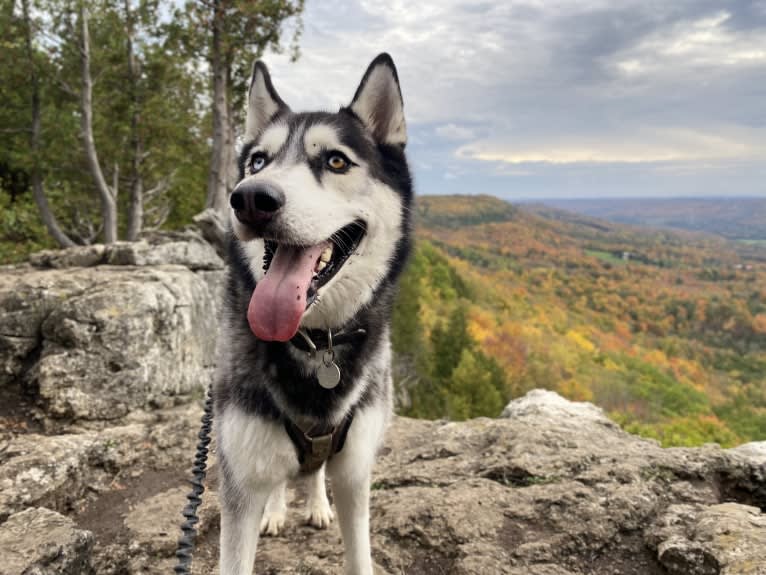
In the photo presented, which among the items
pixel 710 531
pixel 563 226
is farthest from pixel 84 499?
pixel 563 226

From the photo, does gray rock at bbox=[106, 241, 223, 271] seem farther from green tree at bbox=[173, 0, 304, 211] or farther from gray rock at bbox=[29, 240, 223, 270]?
green tree at bbox=[173, 0, 304, 211]

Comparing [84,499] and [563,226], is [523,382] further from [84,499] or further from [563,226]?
[563,226]

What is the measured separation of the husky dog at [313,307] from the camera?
217 cm

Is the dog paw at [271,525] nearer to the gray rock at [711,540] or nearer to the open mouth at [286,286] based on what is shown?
the open mouth at [286,286]

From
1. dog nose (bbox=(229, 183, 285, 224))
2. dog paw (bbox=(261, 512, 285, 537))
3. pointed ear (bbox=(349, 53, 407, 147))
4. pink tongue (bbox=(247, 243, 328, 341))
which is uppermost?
pointed ear (bbox=(349, 53, 407, 147))

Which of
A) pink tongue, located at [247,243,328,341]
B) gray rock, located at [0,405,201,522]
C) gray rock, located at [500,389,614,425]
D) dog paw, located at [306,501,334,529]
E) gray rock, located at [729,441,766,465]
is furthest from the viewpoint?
gray rock, located at [500,389,614,425]

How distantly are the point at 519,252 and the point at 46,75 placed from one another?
471 ft

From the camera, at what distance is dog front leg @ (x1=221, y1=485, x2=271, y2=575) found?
7.94ft

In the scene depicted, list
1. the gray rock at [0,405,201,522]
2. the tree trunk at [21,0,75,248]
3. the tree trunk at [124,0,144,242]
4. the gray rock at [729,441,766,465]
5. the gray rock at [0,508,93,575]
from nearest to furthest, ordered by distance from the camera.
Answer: the gray rock at [0,508,93,575], the gray rock at [0,405,201,522], the gray rock at [729,441,766,465], the tree trunk at [21,0,75,248], the tree trunk at [124,0,144,242]

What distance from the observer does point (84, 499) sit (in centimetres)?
378

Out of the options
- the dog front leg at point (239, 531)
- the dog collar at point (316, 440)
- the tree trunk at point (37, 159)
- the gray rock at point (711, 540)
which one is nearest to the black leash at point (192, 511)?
the dog front leg at point (239, 531)

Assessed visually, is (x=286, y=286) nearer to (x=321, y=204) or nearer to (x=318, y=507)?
(x=321, y=204)

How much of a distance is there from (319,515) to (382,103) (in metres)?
2.98

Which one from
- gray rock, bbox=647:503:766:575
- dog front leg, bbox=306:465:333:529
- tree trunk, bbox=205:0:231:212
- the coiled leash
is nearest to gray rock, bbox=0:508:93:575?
the coiled leash
